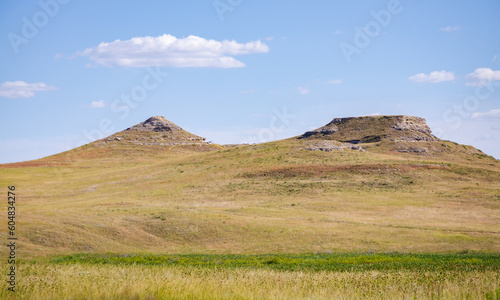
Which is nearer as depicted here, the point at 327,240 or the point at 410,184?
the point at 327,240

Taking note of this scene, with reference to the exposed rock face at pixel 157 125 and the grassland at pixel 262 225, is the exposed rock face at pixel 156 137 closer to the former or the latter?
the exposed rock face at pixel 157 125

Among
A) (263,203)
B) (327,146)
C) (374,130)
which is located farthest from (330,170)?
(374,130)

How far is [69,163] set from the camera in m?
114

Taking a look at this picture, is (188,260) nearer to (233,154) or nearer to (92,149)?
(233,154)

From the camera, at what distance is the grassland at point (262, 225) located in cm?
1587

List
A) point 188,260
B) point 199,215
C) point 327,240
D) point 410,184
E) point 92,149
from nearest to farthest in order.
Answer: point 188,260 → point 327,240 → point 199,215 → point 410,184 → point 92,149

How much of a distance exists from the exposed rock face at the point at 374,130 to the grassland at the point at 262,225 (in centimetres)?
1559

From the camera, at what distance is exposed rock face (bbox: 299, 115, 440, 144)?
12019cm

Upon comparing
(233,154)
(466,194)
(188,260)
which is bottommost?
(188,260)

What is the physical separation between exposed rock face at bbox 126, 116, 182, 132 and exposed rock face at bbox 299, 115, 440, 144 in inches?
1945

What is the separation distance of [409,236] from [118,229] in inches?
1086

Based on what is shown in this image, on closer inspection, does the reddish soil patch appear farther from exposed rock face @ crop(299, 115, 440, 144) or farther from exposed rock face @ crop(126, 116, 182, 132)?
exposed rock face @ crop(126, 116, 182, 132)

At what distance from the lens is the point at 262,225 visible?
45156 mm

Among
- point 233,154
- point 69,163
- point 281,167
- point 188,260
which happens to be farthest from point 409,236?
point 69,163
